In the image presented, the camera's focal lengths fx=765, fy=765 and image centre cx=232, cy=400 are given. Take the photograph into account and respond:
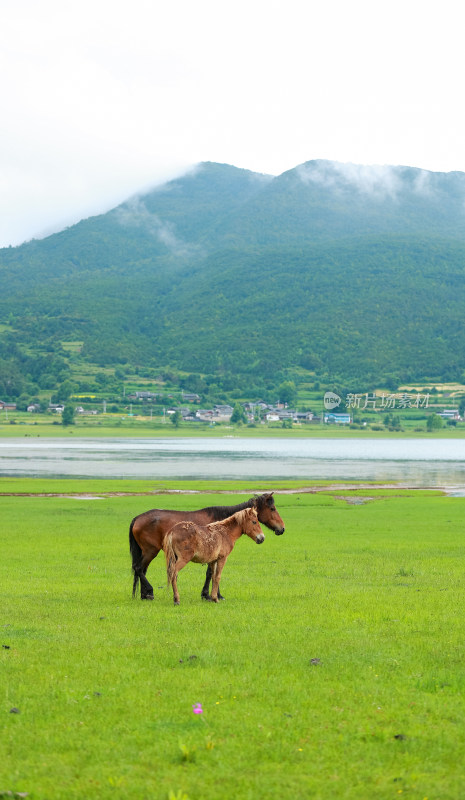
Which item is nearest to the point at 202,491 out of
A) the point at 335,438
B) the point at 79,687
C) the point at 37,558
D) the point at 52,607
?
the point at 37,558

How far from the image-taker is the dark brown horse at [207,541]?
11906 millimetres

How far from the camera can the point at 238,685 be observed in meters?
7.90

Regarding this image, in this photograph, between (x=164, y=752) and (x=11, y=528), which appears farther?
(x=11, y=528)

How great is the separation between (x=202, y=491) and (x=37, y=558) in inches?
1115

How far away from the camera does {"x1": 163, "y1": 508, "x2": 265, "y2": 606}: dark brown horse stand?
39.1 ft

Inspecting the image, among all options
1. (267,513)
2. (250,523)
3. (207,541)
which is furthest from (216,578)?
(267,513)

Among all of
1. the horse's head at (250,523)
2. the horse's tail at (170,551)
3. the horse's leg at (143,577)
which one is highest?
the horse's head at (250,523)

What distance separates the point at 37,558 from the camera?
18.8 m

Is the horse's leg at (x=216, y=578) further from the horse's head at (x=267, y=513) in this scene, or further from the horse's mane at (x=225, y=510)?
the horse's head at (x=267, y=513)

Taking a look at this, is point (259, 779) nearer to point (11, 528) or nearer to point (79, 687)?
point (79, 687)

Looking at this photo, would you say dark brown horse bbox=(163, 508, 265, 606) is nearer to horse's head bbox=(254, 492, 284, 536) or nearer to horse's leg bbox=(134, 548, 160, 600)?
horse's head bbox=(254, 492, 284, 536)

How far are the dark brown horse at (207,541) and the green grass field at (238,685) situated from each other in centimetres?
65

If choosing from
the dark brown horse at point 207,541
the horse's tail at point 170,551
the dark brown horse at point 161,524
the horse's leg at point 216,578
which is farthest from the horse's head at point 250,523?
the horse's tail at point 170,551

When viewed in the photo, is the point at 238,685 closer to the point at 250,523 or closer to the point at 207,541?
the point at 207,541
